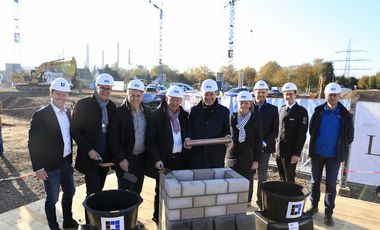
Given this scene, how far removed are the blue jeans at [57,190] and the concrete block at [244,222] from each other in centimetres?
192

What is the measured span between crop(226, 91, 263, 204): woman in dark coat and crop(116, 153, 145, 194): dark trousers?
115cm

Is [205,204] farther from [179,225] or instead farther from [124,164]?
[124,164]

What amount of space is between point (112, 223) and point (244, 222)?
1183 millimetres

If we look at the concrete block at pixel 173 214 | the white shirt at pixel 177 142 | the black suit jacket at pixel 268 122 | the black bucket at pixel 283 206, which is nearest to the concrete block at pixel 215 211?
the concrete block at pixel 173 214

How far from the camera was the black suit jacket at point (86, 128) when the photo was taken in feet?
10.3

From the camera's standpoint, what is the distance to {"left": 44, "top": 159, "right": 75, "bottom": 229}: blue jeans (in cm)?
309

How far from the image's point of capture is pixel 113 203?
2711 mm

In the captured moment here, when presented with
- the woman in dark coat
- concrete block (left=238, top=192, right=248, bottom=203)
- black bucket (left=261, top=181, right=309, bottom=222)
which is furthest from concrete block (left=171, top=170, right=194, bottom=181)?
the woman in dark coat

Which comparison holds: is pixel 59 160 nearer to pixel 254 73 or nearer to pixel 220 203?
pixel 220 203

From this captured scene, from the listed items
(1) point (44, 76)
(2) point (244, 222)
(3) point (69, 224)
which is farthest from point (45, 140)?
(1) point (44, 76)

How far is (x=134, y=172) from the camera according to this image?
3.31 metres

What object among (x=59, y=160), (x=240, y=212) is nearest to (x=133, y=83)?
(x=59, y=160)

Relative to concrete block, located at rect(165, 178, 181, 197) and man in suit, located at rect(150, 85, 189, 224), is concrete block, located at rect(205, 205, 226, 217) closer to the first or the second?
concrete block, located at rect(165, 178, 181, 197)

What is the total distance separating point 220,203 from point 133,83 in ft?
5.07
